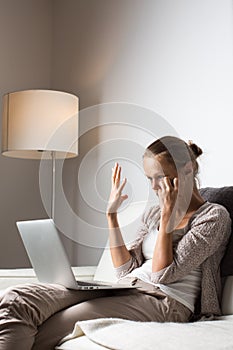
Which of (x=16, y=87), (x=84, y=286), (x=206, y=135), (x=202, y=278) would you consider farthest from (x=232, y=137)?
(x=16, y=87)

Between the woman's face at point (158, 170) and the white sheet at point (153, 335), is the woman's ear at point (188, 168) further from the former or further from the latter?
the white sheet at point (153, 335)

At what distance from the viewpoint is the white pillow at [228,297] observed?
2.02m

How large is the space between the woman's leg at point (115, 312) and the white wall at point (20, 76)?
1653 mm

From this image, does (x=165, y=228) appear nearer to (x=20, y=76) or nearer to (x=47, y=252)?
(x=47, y=252)

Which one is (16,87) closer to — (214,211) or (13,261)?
(13,261)

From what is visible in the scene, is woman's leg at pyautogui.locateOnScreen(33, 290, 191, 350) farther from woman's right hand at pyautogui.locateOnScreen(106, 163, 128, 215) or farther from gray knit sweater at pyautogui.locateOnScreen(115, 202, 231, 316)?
woman's right hand at pyautogui.locateOnScreen(106, 163, 128, 215)

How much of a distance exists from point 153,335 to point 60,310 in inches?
13.0

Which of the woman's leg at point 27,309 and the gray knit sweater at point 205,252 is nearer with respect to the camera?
the woman's leg at point 27,309

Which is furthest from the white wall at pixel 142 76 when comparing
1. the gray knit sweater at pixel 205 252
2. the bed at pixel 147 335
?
the bed at pixel 147 335

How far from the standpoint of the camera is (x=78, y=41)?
11.6 ft

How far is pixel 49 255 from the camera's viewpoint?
183 centimetres

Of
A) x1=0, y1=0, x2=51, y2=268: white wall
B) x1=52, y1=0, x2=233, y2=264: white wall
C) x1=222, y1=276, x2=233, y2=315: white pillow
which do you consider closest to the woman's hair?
x1=52, y1=0, x2=233, y2=264: white wall

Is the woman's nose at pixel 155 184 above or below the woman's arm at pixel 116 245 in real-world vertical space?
above

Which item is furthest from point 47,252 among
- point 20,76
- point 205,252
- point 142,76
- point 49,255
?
point 20,76
